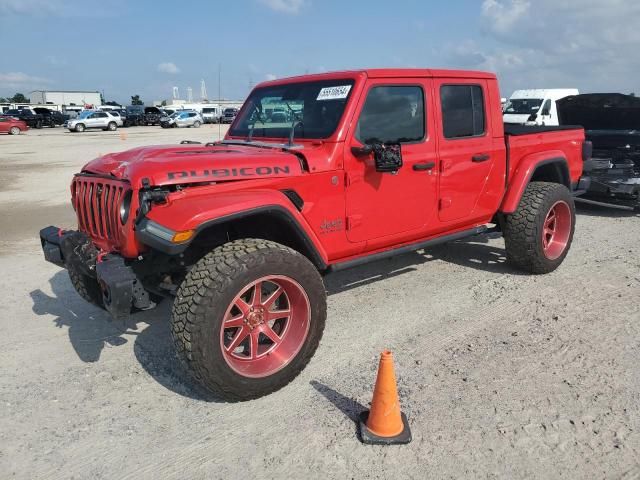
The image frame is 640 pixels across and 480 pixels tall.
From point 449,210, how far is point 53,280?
3979 millimetres

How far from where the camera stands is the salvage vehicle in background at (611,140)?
8.01 m

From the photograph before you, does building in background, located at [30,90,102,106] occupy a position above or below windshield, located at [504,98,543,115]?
above

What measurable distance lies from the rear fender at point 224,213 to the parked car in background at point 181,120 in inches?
1576

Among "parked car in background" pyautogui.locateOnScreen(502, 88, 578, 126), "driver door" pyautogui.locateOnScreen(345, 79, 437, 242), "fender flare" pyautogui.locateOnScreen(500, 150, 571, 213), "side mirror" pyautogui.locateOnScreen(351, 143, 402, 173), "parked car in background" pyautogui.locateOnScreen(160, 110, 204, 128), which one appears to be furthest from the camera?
"parked car in background" pyautogui.locateOnScreen(160, 110, 204, 128)

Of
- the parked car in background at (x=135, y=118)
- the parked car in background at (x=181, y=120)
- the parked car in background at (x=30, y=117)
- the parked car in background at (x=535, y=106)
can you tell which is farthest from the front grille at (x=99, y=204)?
the parked car in background at (x=30, y=117)

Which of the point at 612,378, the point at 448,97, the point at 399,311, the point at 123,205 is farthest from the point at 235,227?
the point at 612,378

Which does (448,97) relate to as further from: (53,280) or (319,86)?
(53,280)

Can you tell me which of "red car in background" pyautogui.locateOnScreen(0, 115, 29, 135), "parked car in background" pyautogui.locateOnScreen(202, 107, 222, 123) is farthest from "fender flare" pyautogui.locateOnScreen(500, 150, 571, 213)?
"parked car in background" pyautogui.locateOnScreen(202, 107, 222, 123)

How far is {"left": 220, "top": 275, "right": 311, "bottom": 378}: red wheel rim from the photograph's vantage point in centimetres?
322

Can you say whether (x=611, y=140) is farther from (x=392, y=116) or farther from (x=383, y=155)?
(x=383, y=155)

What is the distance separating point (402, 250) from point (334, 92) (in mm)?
1375

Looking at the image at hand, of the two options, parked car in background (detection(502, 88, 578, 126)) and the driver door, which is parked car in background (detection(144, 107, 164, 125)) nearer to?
parked car in background (detection(502, 88, 578, 126))

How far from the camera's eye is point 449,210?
4504mm

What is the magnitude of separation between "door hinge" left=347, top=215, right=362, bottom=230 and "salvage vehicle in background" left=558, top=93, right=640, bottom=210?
5.18 metres
